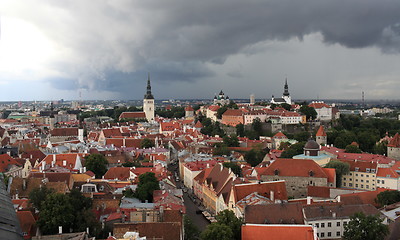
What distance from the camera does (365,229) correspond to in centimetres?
2802

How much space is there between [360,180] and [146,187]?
103 ft

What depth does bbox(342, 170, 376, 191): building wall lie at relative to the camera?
5266 cm

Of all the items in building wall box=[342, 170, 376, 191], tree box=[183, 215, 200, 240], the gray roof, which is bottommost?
building wall box=[342, 170, 376, 191]

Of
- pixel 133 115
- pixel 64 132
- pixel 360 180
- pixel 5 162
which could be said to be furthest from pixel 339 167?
pixel 133 115

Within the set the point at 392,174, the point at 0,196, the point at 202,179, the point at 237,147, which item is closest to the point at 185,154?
the point at 237,147

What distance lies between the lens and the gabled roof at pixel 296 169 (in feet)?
158

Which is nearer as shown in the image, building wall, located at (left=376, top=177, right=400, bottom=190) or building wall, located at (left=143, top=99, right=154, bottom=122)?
building wall, located at (left=376, top=177, right=400, bottom=190)

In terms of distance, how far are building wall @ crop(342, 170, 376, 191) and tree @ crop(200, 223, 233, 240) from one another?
3186 centimetres

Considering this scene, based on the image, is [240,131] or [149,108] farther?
[149,108]

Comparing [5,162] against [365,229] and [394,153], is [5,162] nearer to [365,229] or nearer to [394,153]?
[365,229]

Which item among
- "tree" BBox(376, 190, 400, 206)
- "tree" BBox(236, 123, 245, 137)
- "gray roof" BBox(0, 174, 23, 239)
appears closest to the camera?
"gray roof" BBox(0, 174, 23, 239)

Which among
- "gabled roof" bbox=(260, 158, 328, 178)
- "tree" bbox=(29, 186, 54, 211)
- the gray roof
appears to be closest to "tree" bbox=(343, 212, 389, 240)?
"gabled roof" bbox=(260, 158, 328, 178)

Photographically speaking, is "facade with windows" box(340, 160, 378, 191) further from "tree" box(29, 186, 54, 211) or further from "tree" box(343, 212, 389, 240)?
"tree" box(29, 186, 54, 211)

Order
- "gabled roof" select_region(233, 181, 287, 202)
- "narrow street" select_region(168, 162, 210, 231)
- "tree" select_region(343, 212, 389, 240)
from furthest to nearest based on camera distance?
"narrow street" select_region(168, 162, 210, 231) → "gabled roof" select_region(233, 181, 287, 202) → "tree" select_region(343, 212, 389, 240)
